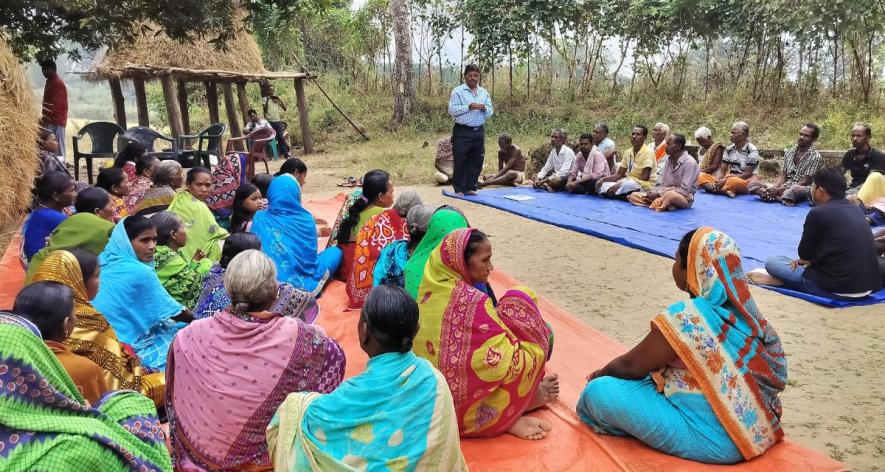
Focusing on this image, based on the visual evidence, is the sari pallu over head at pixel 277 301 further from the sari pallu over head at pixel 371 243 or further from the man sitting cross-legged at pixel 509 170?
the man sitting cross-legged at pixel 509 170

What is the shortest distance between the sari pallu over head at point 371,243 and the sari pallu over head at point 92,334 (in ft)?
5.76

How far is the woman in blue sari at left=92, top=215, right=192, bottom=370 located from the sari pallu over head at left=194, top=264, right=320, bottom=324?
0.49 ft

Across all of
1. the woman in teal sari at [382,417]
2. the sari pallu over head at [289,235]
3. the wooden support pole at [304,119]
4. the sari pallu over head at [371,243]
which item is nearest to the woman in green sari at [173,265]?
the sari pallu over head at [289,235]

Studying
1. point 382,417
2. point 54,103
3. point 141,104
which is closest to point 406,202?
point 382,417

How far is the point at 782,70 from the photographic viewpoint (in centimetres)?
1287

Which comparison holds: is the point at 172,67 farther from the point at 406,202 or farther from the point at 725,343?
the point at 725,343

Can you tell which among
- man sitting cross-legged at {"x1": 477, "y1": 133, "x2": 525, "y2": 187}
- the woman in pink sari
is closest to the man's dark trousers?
man sitting cross-legged at {"x1": 477, "y1": 133, "x2": 525, "y2": 187}

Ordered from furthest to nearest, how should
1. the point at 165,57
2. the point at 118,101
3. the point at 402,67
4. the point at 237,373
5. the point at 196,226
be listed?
1. the point at 402,67
2. the point at 118,101
3. the point at 165,57
4. the point at 196,226
5. the point at 237,373

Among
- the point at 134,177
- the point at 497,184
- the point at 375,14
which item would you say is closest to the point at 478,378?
the point at 134,177

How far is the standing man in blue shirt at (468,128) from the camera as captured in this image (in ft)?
29.5

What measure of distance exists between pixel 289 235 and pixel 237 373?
2.45 meters

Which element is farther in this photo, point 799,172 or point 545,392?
point 799,172

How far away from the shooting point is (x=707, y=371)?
7.88 feet

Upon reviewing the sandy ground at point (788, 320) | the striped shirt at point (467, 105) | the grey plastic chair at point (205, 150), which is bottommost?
the sandy ground at point (788, 320)
